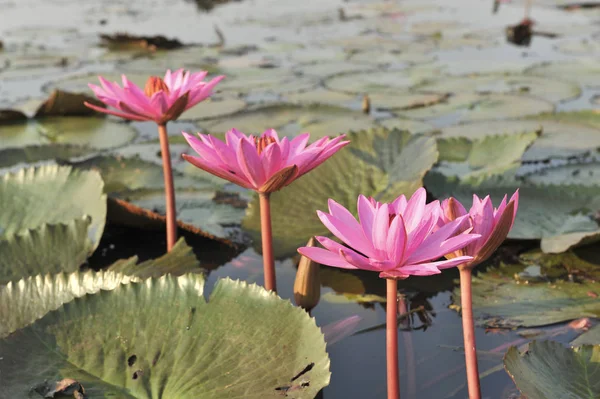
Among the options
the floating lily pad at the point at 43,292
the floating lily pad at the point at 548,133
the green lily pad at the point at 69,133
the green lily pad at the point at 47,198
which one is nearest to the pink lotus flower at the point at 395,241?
the floating lily pad at the point at 43,292

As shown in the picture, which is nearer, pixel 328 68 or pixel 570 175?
pixel 570 175

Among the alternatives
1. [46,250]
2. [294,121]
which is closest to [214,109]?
[294,121]

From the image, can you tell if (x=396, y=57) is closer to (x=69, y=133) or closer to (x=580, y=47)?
(x=580, y=47)

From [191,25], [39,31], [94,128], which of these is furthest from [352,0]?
[94,128]

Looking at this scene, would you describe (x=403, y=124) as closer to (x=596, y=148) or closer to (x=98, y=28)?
(x=596, y=148)

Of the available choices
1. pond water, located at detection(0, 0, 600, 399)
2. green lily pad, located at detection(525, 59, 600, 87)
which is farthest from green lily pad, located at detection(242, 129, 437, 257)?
green lily pad, located at detection(525, 59, 600, 87)

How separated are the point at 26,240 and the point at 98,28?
542 cm

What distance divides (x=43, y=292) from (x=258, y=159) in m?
0.55

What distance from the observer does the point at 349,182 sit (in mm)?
1852

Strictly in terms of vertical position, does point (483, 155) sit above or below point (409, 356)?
above

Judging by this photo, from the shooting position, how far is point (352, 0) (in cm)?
844

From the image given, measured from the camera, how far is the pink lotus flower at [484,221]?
93 cm

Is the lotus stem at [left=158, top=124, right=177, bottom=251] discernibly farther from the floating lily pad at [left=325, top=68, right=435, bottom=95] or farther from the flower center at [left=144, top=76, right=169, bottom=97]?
the floating lily pad at [left=325, top=68, right=435, bottom=95]

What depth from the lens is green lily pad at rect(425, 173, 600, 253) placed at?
180 centimetres
